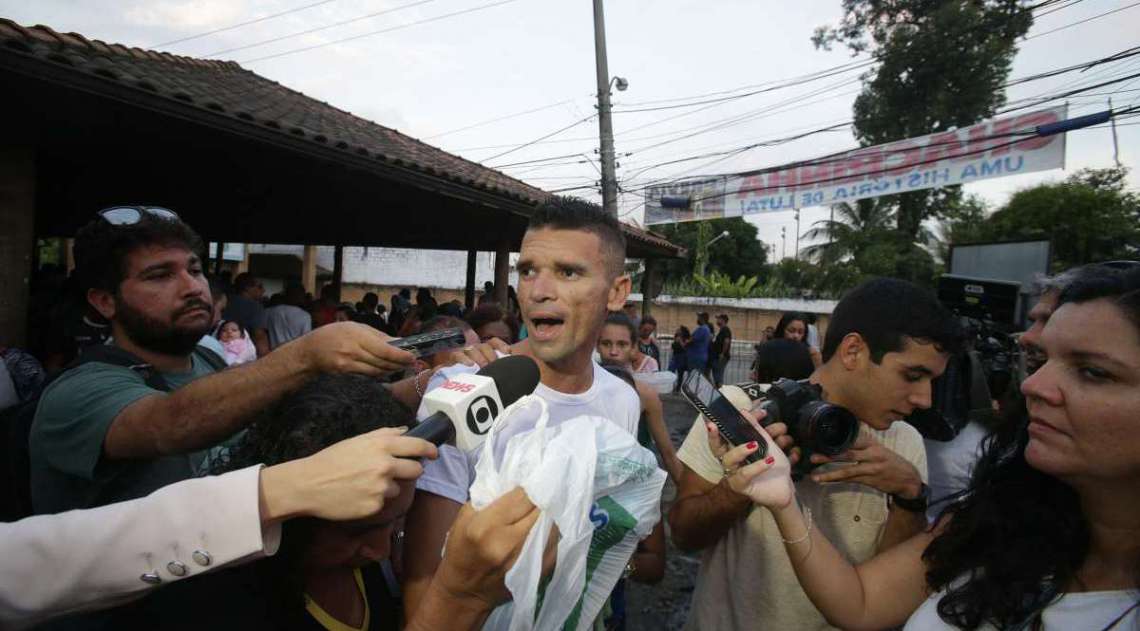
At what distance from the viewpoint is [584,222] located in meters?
1.93

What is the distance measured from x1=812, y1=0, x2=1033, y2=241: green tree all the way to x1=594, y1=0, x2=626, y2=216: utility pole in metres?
7.78

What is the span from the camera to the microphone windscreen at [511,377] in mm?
1169

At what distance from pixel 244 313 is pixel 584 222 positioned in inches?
210

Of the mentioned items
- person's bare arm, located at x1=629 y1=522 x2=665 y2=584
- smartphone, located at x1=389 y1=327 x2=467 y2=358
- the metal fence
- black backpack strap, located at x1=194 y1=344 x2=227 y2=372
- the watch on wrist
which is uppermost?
smartphone, located at x1=389 y1=327 x2=467 y2=358

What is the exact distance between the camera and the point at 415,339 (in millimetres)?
1415

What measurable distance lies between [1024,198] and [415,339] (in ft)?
94.8

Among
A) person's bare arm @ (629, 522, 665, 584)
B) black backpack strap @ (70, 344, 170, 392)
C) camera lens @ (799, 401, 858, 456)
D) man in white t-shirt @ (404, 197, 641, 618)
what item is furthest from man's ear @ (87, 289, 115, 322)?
camera lens @ (799, 401, 858, 456)

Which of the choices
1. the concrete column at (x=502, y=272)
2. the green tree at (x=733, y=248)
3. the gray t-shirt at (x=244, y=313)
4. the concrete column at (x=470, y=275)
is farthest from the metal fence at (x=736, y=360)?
the green tree at (x=733, y=248)

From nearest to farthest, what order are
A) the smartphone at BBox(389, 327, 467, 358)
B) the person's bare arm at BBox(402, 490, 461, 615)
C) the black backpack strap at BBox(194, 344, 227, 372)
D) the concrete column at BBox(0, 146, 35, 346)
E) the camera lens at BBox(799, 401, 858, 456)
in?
the person's bare arm at BBox(402, 490, 461, 615), the smartphone at BBox(389, 327, 467, 358), the camera lens at BBox(799, 401, 858, 456), the black backpack strap at BBox(194, 344, 227, 372), the concrete column at BBox(0, 146, 35, 346)

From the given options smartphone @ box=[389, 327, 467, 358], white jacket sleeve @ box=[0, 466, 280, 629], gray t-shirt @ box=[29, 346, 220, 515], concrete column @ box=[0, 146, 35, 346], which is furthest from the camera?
concrete column @ box=[0, 146, 35, 346]

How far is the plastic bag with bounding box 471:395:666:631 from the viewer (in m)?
0.95

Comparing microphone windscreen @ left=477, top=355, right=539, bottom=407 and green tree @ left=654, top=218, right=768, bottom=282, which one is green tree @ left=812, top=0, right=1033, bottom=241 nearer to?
microphone windscreen @ left=477, top=355, right=539, bottom=407

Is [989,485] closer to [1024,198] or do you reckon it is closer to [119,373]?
[119,373]

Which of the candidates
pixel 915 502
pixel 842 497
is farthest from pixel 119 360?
pixel 915 502
